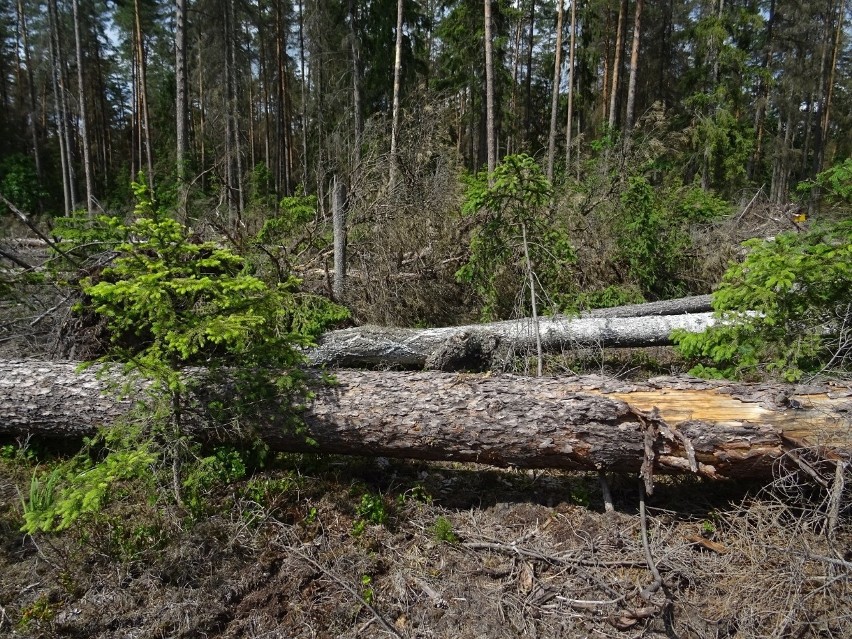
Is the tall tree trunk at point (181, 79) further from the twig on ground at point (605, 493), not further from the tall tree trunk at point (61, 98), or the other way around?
the tall tree trunk at point (61, 98)

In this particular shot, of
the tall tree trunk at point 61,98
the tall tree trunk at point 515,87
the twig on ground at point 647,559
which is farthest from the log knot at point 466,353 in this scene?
the tall tree trunk at point 61,98

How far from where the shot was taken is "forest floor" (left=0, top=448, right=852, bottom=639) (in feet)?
9.24

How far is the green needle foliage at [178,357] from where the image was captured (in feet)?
9.38

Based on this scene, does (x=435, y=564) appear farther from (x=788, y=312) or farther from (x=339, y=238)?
(x=339, y=238)

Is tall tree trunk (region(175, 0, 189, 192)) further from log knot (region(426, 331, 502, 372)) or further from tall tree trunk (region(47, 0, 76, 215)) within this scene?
tall tree trunk (region(47, 0, 76, 215))

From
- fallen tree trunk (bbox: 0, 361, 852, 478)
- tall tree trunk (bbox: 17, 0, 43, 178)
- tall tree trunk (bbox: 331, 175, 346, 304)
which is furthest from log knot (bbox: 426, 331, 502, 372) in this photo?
tall tree trunk (bbox: 17, 0, 43, 178)

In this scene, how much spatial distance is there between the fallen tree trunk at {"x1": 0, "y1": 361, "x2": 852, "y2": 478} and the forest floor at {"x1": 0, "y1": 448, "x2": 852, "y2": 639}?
34 cm

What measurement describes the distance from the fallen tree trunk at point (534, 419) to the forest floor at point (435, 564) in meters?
0.34

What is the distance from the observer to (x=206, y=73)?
2188 cm

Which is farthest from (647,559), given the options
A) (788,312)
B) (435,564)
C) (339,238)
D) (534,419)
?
(339,238)

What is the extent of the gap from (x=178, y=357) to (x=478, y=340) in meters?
3.45

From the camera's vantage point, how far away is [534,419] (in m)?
3.51

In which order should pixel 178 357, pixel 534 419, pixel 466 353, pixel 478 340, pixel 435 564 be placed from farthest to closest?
pixel 478 340 < pixel 466 353 < pixel 178 357 < pixel 534 419 < pixel 435 564

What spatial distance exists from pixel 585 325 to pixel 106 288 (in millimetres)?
5447
